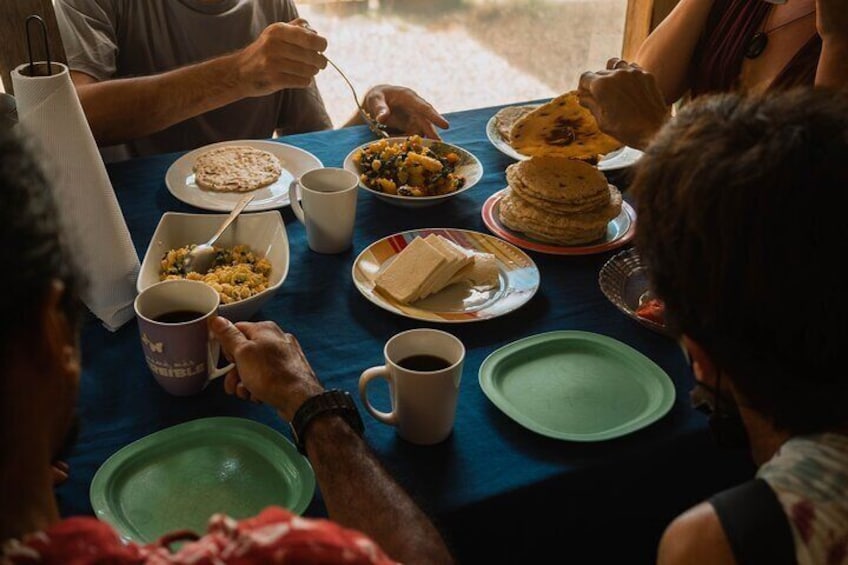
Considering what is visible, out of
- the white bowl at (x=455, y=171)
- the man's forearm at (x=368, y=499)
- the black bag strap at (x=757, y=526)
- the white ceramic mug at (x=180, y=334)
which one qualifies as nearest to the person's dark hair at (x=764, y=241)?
the black bag strap at (x=757, y=526)

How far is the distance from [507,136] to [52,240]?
5.17 ft

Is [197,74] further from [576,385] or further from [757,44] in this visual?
[757,44]

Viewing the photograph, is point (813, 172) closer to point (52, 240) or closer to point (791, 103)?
point (791, 103)

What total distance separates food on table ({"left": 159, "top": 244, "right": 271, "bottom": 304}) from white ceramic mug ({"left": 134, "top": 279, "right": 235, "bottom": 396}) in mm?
85

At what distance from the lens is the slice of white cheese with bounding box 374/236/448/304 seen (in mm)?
1354

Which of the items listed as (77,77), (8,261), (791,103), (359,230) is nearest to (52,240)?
(8,261)

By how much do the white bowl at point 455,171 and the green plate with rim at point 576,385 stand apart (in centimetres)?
49

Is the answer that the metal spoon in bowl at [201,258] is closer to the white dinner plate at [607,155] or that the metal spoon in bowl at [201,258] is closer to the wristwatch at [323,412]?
the wristwatch at [323,412]

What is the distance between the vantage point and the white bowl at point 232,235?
4.58ft

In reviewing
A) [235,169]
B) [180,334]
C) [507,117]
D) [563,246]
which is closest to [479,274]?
[563,246]

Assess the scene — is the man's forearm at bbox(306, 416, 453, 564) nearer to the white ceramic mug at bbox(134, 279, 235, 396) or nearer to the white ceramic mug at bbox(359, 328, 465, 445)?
the white ceramic mug at bbox(359, 328, 465, 445)

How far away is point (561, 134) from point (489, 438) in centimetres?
85

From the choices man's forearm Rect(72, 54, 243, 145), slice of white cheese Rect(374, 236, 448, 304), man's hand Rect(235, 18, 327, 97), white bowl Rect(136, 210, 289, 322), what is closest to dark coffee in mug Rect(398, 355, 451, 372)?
slice of white cheese Rect(374, 236, 448, 304)

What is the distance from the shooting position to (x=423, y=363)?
3.65 feet
